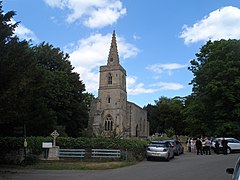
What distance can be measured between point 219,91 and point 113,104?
48.0 metres

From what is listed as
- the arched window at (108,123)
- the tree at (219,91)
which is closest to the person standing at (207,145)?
the tree at (219,91)

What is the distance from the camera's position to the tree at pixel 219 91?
36.4 metres

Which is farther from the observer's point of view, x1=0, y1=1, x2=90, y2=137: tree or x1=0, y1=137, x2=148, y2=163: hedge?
x1=0, y1=137, x2=148, y2=163: hedge

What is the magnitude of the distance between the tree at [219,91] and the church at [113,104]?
136 ft

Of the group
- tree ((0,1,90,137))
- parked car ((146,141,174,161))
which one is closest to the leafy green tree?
tree ((0,1,90,137))

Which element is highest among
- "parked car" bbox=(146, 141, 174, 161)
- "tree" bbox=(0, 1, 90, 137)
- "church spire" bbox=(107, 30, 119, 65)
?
"church spire" bbox=(107, 30, 119, 65)

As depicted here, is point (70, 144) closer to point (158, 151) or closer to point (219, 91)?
point (158, 151)

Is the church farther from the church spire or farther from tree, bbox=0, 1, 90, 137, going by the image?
tree, bbox=0, 1, 90, 137

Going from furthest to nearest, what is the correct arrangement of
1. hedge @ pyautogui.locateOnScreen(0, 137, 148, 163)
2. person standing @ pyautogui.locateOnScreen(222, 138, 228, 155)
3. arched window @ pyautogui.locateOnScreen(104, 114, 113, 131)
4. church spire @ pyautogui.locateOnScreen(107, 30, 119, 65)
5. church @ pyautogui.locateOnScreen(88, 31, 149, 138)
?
church spire @ pyautogui.locateOnScreen(107, 30, 119, 65) < church @ pyautogui.locateOnScreen(88, 31, 149, 138) < arched window @ pyautogui.locateOnScreen(104, 114, 113, 131) < person standing @ pyautogui.locateOnScreen(222, 138, 228, 155) < hedge @ pyautogui.locateOnScreen(0, 137, 148, 163)

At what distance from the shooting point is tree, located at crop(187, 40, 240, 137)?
119 ft

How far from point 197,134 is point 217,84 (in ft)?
31.9

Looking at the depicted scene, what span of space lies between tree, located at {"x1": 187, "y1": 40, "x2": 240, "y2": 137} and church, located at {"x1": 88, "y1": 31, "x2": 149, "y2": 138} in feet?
136

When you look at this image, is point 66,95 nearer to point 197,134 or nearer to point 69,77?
point 69,77

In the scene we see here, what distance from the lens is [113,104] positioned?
8312 cm
